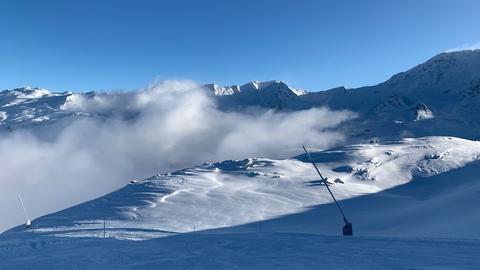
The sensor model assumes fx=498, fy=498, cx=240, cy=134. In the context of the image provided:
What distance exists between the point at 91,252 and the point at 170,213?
3269 centimetres

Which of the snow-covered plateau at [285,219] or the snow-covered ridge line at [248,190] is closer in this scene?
the snow-covered plateau at [285,219]

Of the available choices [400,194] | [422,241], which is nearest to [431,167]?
[400,194]

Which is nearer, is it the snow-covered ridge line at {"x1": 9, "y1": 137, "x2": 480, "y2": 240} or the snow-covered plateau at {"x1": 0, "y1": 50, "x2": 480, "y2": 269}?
the snow-covered plateau at {"x1": 0, "y1": 50, "x2": 480, "y2": 269}

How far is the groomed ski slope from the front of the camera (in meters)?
19.4

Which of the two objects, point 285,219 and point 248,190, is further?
point 248,190

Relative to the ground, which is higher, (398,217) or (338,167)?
(338,167)

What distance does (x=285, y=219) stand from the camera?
5147 centimetres

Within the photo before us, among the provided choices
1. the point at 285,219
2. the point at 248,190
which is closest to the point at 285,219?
the point at 285,219

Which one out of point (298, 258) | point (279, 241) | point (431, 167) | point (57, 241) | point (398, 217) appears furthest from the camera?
point (431, 167)

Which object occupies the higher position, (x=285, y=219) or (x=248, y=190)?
(x=248, y=190)

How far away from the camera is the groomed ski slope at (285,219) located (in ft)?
63.8

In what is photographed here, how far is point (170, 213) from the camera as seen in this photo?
53.9 m

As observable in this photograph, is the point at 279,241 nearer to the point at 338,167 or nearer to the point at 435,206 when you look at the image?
the point at 435,206

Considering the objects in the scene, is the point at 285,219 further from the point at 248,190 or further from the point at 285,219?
the point at 248,190
